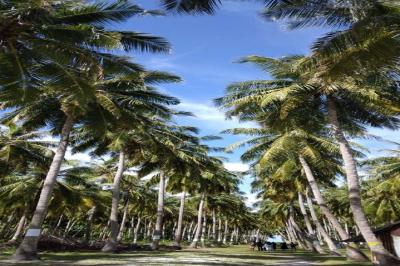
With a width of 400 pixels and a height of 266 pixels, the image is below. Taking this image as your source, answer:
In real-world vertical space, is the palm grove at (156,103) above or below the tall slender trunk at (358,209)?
above

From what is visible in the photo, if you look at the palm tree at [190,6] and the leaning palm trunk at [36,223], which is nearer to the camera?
the palm tree at [190,6]

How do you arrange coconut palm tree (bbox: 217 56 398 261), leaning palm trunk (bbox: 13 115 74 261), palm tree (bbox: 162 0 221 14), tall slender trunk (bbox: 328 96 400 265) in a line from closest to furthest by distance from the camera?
palm tree (bbox: 162 0 221 14)
tall slender trunk (bbox: 328 96 400 265)
coconut palm tree (bbox: 217 56 398 261)
leaning palm trunk (bbox: 13 115 74 261)

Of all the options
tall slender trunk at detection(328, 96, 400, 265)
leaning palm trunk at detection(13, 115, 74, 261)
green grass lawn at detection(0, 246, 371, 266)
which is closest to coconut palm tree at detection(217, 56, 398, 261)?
tall slender trunk at detection(328, 96, 400, 265)

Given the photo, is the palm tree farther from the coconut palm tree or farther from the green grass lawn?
the green grass lawn

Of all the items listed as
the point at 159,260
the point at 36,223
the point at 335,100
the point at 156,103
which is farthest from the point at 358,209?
the point at 36,223

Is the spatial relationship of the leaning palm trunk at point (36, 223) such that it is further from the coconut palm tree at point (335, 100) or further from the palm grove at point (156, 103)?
the coconut palm tree at point (335, 100)

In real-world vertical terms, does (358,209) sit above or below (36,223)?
above

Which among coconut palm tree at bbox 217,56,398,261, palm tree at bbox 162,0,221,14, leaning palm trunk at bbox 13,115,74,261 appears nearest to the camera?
palm tree at bbox 162,0,221,14

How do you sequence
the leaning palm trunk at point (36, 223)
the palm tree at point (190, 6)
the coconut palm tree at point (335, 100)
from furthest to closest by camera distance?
1. the leaning palm trunk at point (36, 223)
2. the coconut palm tree at point (335, 100)
3. the palm tree at point (190, 6)

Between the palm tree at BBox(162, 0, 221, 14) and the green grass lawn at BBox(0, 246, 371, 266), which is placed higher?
the palm tree at BBox(162, 0, 221, 14)

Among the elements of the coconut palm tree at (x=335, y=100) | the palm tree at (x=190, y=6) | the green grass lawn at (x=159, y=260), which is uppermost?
the coconut palm tree at (x=335, y=100)

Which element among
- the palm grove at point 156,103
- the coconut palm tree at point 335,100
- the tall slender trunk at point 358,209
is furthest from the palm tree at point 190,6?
the tall slender trunk at point 358,209

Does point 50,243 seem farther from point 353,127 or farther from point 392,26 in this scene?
point 392,26

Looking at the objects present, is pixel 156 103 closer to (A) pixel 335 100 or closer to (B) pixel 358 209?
(A) pixel 335 100
